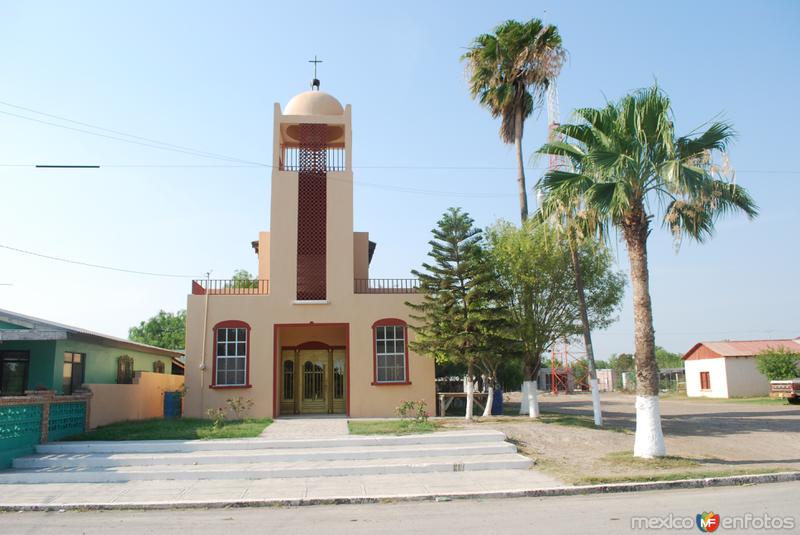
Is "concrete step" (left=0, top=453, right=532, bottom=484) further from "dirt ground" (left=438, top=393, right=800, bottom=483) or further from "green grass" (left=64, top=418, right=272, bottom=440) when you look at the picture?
"green grass" (left=64, top=418, right=272, bottom=440)

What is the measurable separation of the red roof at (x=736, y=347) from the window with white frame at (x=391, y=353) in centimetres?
2515

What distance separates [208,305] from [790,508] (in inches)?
625

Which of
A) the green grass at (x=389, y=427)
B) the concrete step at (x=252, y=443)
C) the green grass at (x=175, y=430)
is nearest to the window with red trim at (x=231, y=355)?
the green grass at (x=175, y=430)

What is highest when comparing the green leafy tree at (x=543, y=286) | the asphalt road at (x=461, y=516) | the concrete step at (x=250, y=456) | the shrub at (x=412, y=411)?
the green leafy tree at (x=543, y=286)

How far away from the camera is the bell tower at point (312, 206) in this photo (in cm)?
1947

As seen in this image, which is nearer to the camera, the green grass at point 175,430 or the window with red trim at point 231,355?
the green grass at point 175,430

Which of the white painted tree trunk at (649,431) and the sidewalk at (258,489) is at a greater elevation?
the white painted tree trunk at (649,431)

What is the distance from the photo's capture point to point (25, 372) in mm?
16016

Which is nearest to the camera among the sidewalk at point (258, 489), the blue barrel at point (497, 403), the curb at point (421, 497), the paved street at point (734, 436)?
the curb at point (421, 497)

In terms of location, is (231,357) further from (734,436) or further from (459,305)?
(734,436)

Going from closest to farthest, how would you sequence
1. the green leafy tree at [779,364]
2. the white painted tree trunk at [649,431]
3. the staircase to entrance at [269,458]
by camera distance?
the staircase to entrance at [269,458], the white painted tree trunk at [649,431], the green leafy tree at [779,364]

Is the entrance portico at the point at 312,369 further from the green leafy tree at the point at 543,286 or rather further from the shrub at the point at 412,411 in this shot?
the green leafy tree at the point at 543,286

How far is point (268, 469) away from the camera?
11.4 meters

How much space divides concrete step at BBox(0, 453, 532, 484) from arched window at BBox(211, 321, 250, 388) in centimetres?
700
